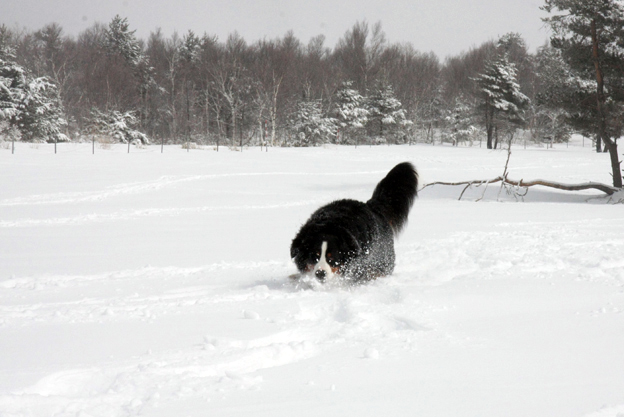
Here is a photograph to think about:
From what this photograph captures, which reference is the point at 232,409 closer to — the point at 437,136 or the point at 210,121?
the point at 210,121

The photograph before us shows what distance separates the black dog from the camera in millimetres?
4086

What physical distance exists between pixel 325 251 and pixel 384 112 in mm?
40960

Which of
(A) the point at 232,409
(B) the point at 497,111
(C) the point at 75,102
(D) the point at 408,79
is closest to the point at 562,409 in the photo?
(A) the point at 232,409

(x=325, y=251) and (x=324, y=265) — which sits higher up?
(x=325, y=251)

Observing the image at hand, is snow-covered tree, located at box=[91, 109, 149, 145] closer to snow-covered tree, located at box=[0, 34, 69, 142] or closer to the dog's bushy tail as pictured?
snow-covered tree, located at box=[0, 34, 69, 142]

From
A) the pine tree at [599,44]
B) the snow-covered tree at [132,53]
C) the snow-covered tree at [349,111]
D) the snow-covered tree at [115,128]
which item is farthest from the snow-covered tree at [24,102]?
the pine tree at [599,44]

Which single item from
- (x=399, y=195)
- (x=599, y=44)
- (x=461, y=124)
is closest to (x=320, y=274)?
(x=399, y=195)

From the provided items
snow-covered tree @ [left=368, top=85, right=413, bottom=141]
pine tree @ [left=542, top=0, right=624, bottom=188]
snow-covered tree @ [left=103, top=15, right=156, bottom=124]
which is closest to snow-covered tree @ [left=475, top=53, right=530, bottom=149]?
snow-covered tree @ [left=368, top=85, right=413, bottom=141]

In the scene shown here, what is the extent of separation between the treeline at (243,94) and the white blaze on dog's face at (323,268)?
32672 millimetres

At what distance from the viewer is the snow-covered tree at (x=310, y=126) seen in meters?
37.8

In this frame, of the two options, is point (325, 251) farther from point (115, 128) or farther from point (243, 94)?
point (243, 94)

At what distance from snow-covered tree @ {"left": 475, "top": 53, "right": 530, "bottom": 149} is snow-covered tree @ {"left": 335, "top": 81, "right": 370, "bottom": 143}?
10.8 meters

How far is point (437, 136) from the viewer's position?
53.3 metres

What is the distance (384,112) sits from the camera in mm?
43188
